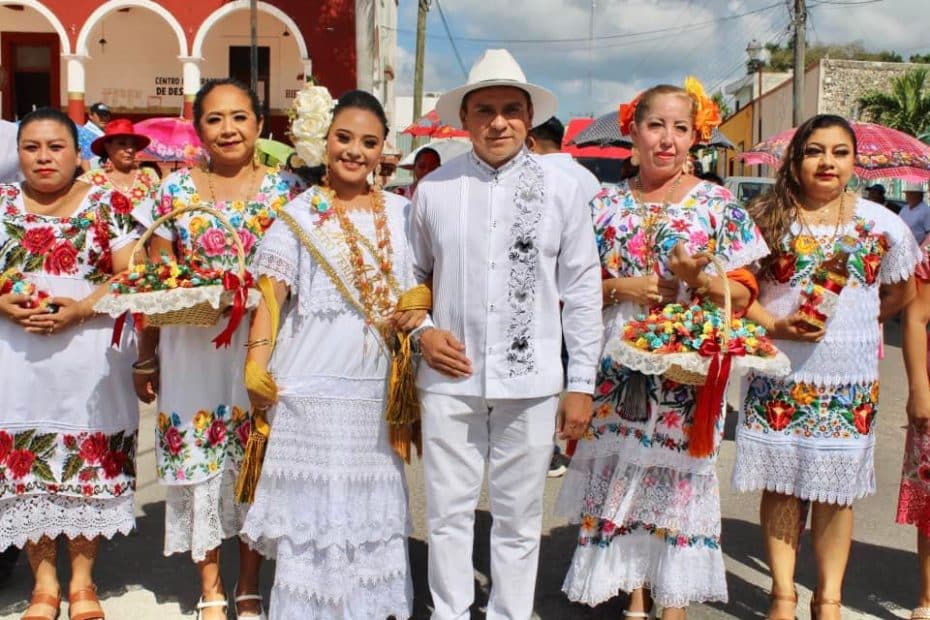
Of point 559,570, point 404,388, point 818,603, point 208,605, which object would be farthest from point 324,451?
point 818,603

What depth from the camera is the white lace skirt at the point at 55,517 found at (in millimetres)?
3838

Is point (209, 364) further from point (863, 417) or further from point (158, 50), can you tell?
point (158, 50)

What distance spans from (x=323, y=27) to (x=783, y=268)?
18.5m

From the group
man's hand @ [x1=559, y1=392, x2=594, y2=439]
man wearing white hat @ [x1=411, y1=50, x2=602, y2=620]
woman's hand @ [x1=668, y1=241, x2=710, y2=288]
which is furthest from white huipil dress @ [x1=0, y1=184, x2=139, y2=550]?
woman's hand @ [x1=668, y1=241, x2=710, y2=288]

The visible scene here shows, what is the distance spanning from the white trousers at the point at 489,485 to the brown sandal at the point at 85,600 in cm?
152

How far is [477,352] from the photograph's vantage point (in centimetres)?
331

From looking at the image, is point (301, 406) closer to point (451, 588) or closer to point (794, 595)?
point (451, 588)

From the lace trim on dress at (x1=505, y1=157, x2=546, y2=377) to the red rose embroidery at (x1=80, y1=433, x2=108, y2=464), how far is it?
185 cm

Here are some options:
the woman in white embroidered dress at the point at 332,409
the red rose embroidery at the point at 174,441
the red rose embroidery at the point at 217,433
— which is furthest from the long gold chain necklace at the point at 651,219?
the red rose embroidery at the point at 174,441

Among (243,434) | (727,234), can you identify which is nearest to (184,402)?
(243,434)

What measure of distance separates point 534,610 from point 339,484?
1.17 metres

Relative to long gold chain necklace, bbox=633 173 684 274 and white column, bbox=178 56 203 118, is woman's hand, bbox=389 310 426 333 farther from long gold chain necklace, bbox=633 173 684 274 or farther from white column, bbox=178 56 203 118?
white column, bbox=178 56 203 118

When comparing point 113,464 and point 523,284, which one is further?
point 113,464

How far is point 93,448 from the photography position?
154 inches
